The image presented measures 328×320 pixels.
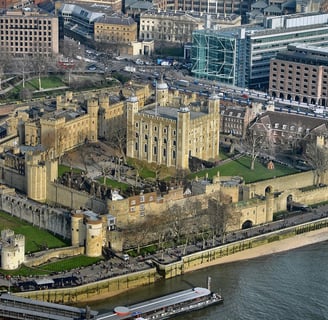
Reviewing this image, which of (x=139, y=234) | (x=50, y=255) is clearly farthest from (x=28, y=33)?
(x=50, y=255)

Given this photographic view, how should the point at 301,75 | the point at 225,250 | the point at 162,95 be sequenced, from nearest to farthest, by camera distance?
the point at 225,250 → the point at 162,95 → the point at 301,75

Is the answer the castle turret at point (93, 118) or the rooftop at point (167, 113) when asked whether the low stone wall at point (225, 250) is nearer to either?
the rooftop at point (167, 113)

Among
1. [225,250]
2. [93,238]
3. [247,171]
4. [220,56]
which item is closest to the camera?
[93,238]

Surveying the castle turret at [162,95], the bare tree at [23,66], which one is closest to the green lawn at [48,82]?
the bare tree at [23,66]

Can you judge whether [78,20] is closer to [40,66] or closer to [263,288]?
[40,66]

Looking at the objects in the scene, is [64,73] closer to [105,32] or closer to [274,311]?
[105,32]

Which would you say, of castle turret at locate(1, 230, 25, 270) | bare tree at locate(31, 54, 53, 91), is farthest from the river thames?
bare tree at locate(31, 54, 53, 91)

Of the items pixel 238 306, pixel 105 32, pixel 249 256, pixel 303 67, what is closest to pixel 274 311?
pixel 238 306
